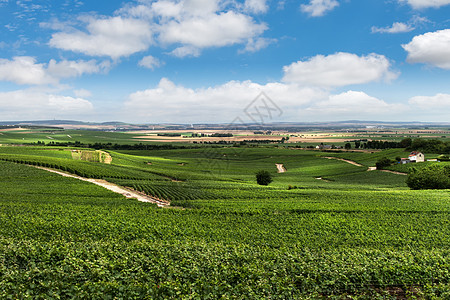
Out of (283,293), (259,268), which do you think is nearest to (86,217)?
(259,268)

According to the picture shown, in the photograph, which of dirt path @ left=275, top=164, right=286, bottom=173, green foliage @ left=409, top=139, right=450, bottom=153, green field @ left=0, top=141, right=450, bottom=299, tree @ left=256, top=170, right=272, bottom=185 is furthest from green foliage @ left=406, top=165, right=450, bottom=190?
green foliage @ left=409, top=139, right=450, bottom=153

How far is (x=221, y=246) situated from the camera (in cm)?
1802

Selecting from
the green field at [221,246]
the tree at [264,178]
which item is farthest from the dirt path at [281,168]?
the green field at [221,246]

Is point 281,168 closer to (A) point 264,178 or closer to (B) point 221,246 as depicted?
(A) point 264,178

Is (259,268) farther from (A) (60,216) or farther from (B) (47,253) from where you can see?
(A) (60,216)

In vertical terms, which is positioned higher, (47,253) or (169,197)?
(47,253)

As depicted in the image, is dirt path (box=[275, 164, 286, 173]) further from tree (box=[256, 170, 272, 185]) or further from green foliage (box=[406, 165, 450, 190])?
green foliage (box=[406, 165, 450, 190])

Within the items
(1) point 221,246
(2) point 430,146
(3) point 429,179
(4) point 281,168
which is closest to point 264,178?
(3) point 429,179

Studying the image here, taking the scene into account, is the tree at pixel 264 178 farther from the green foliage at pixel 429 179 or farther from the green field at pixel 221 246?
the green foliage at pixel 429 179

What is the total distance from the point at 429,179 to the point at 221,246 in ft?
197

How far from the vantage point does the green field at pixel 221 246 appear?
12.3 m

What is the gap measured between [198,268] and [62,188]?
126ft

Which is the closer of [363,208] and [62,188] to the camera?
[363,208]

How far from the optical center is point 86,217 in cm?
2534
